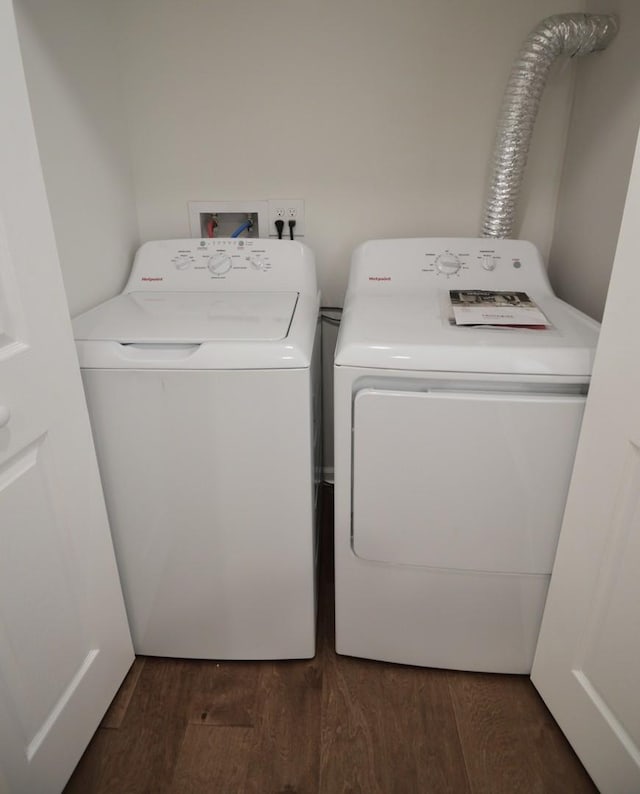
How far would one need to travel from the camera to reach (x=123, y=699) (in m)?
1.30

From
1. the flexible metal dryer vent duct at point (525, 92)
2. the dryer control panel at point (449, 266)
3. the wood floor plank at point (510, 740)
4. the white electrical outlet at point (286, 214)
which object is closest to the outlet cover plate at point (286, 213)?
the white electrical outlet at point (286, 214)

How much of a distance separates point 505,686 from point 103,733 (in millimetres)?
1000

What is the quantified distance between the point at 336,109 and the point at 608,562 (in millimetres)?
1458

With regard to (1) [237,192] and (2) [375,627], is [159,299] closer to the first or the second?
(1) [237,192]

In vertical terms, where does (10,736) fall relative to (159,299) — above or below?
below

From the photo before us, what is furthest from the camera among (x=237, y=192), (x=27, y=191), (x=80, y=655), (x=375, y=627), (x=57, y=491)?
(x=237, y=192)

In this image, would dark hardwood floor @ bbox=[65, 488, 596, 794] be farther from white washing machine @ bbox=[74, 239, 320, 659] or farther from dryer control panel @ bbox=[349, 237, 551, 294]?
dryer control panel @ bbox=[349, 237, 551, 294]

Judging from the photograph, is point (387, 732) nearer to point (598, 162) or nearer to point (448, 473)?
Answer: point (448, 473)

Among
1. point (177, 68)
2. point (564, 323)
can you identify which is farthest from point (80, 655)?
point (177, 68)

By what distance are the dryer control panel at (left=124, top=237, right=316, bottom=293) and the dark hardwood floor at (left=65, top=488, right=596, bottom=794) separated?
3.46 ft

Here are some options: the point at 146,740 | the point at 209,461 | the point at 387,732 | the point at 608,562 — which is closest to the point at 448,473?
the point at 608,562

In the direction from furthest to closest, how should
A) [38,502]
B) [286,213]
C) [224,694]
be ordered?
[286,213] → [224,694] → [38,502]

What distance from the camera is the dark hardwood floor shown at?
1116 millimetres

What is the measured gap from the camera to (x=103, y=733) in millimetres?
1216
